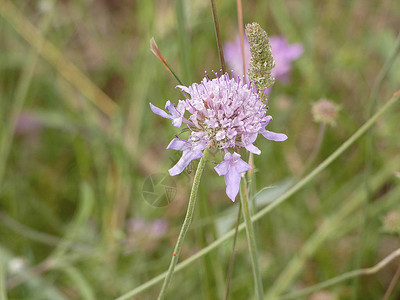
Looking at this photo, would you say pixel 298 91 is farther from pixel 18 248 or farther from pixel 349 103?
pixel 18 248

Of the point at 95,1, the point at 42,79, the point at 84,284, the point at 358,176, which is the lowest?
the point at 84,284

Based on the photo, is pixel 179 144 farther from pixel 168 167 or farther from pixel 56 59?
pixel 56 59

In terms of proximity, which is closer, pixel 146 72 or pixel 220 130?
pixel 220 130

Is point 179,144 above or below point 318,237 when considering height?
below

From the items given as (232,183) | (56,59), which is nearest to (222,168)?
(232,183)

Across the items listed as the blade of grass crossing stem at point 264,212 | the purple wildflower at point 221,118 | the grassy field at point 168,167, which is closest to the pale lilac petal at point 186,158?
the purple wildflower at point 221,118

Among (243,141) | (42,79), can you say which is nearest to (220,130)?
(243,141)
